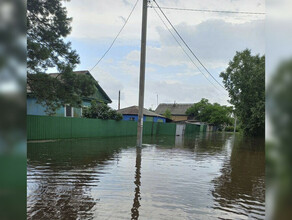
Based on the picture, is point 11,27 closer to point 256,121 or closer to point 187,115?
point 256,121

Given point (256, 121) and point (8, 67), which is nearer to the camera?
point (8, 67)

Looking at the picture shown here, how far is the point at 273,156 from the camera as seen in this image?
820 mm

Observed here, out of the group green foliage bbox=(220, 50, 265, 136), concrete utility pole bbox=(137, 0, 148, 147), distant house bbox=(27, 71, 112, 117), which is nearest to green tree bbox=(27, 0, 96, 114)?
distant house bbox=(27, 71, 112, 117)

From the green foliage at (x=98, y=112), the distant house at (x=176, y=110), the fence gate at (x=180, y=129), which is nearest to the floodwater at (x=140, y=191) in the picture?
the green foliage at (x=98, y=112)

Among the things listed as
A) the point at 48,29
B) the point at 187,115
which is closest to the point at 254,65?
the point at 48,29

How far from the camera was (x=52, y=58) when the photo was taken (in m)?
10.4

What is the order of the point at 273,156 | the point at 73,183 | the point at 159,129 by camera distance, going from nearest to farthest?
the point at 273,156 < the point at 73,183 < the point at 159,129

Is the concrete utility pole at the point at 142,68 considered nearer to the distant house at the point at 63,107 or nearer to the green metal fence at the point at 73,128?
the distant house at the point at 63,107

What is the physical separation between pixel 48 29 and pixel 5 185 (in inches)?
417

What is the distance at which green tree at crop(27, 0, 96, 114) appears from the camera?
9391mm

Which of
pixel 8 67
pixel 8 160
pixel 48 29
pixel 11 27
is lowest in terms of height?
pixel 8 160

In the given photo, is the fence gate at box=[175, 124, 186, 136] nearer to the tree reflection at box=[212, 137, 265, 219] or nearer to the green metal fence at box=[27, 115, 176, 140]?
the green metal fence at box=[27, 115, 176, 140]

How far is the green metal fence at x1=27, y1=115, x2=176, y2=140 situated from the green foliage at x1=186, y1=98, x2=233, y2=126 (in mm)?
31239

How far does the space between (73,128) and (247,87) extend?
1626 cm
